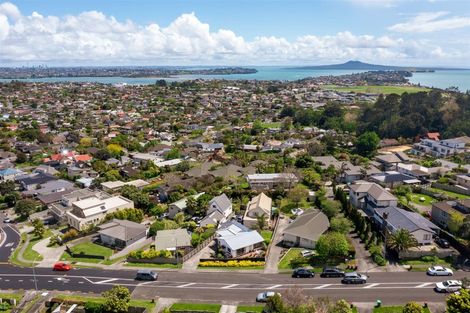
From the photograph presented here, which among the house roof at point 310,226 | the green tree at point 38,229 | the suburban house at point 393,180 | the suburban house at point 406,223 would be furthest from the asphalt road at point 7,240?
the suburban house at point 393,180

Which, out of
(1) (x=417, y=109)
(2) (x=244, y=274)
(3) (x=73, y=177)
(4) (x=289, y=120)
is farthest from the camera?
(4) (x=289, y=120)

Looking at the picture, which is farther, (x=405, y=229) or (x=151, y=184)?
(x=151, y=184)

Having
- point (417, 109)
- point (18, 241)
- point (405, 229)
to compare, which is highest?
point (417, 109)

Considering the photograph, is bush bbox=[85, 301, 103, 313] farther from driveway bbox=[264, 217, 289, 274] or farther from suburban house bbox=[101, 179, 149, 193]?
suburban house bbox=[101, 179, 149, 193]

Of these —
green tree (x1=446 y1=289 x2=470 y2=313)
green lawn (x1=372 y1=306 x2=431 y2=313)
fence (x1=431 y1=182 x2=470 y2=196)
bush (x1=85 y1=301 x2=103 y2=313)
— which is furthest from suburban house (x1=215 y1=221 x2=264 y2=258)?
fence (x1=431 y1=182 x2=470 y2=196)

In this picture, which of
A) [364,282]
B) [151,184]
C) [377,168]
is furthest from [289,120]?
[364,282]

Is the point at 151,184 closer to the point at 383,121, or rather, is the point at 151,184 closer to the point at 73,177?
the point at 73,177

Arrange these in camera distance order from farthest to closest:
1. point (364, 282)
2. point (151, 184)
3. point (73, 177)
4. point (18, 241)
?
1. point (73, 177)
2. point (151, 184)
3. point (18, 241)
4. point (364, 282)

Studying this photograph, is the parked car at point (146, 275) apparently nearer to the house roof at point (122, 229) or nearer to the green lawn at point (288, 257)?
the house roof at point (122, 229)
